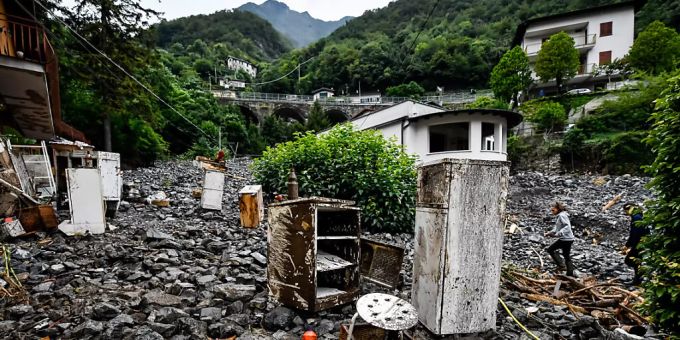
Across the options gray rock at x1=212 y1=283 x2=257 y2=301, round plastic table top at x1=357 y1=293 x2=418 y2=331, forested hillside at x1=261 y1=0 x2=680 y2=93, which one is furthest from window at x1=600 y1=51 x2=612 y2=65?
gray rock at x1=212 y1=283 x2=257 y2=301

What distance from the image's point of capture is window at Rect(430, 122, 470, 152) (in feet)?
66.1

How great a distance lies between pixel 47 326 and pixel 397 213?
6.30 meters

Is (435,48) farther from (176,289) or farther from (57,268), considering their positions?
(57,268)

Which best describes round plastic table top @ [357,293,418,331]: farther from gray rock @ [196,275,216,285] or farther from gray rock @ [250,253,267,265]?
gray rock @ [250,253,267,265]

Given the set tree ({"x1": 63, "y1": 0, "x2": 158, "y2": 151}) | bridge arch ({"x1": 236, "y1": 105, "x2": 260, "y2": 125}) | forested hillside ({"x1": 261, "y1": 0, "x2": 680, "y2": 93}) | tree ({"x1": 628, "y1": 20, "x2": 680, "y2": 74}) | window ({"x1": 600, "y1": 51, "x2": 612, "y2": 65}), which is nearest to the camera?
tree ({"x1": 63, "y1": 0, "x2": 158, "y2": 151})

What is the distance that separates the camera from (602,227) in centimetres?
1072

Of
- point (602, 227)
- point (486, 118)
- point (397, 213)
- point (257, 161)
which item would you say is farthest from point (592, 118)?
point (257, 161)

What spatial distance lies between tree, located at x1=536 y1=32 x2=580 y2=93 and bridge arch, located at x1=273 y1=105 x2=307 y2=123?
36.7m

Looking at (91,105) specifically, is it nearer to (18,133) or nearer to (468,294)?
(18,133)

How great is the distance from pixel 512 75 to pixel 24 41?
3628cm

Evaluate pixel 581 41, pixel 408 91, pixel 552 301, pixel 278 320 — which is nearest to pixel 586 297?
pixel 552 301

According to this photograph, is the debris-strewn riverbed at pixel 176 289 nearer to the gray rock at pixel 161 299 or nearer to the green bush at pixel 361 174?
the gray rock at pixel 161 299

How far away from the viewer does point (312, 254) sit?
9.75 feet

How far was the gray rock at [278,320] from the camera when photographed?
296 centimetres
